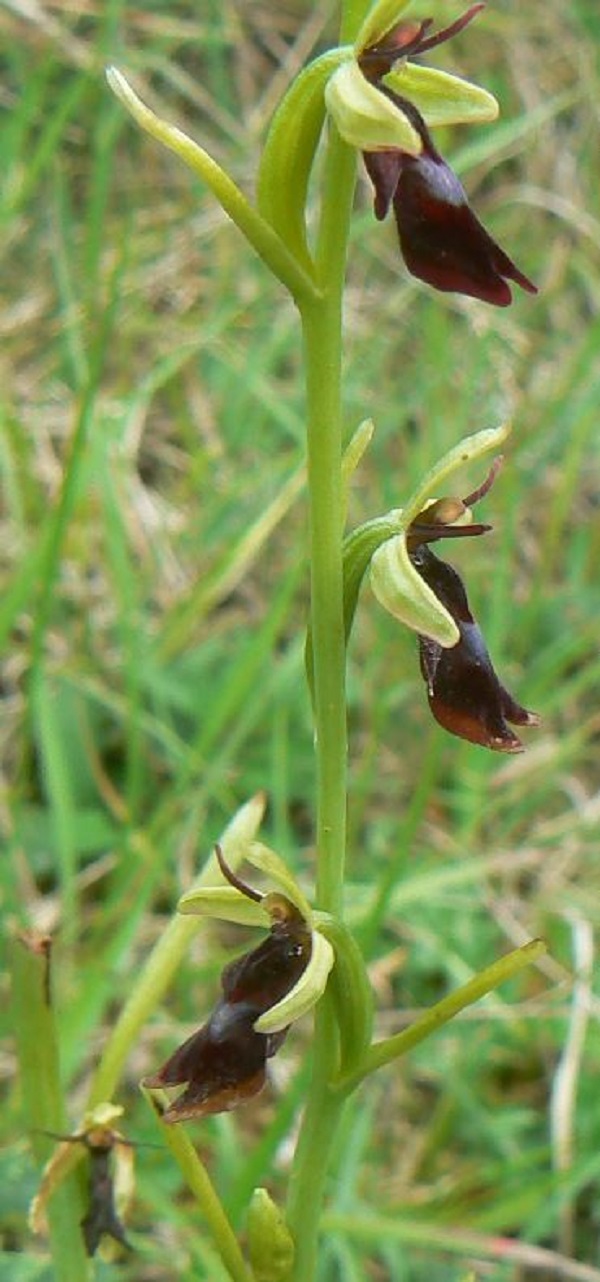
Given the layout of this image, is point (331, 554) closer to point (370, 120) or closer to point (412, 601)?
point (412, 601)

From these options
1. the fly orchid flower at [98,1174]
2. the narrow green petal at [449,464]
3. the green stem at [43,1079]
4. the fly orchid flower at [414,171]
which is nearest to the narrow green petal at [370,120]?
the fly orchid flower at [414,171]

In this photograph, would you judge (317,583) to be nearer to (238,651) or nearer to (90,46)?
(238,651)

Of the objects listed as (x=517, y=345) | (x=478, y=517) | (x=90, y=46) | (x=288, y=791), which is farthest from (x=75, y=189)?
(x=288, y=791)

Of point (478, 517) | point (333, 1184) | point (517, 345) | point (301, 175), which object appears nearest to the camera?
point (301, 175)

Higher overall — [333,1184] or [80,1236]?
[80,1236]

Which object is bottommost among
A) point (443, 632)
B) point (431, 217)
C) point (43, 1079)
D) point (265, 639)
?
point (265, 639)

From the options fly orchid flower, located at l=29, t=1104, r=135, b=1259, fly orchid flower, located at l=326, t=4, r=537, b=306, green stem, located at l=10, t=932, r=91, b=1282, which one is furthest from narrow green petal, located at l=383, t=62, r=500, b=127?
fly orchid flower, located at l=29, t=1104, r=135, b=1259

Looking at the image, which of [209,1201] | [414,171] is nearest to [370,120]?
[414,171]
